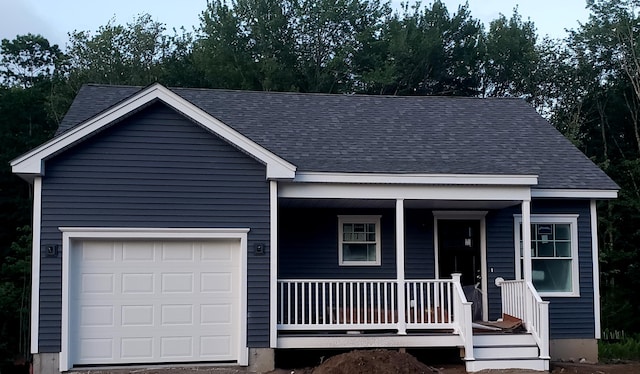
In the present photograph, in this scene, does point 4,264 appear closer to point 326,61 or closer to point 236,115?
point 236,115

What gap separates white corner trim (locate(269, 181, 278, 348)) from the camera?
12.2 m

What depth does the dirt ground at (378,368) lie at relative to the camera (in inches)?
424

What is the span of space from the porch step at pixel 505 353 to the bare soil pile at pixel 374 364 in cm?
136

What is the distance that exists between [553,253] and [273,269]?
5646 mm

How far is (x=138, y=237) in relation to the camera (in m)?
12.0

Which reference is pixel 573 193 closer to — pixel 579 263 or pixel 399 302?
pixel 579 263

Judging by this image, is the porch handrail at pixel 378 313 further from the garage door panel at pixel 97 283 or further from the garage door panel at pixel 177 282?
the garage door panel at pixel 97 283

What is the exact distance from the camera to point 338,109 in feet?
54.1

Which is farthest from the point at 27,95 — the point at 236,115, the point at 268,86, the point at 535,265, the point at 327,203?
the point at 535,265

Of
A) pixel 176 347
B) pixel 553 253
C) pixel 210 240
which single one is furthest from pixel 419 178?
pixel 176 347

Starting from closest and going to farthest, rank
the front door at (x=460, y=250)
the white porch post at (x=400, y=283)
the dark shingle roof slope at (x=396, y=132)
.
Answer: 1. the white porch post at (x=400, y=283)
2. the dark shingle roof slope at (x=396, y=132)
3. the front door at (x=460, y=250)

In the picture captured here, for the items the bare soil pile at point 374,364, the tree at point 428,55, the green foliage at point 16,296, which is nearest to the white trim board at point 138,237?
the bare soil pile at point 374,364

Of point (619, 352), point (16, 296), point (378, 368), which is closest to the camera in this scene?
point (378, 368)

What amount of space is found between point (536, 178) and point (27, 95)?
69.2 ft
